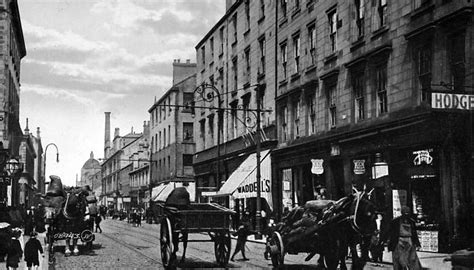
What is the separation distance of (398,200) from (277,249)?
8936mm

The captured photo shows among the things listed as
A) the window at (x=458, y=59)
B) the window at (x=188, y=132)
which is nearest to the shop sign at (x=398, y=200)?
the window at (x=458, y=59)

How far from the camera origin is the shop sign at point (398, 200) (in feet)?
68.8

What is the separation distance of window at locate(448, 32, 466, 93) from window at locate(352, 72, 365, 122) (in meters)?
5.43

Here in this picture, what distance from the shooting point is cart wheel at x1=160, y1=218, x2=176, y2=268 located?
45.9 feet

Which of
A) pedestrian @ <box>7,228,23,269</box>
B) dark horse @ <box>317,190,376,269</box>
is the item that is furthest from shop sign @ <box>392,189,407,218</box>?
pedestrian @ <box>7,228,23,269</box>

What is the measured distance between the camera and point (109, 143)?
133 metres

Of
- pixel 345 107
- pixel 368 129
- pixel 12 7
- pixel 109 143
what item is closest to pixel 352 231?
pixel 368 129

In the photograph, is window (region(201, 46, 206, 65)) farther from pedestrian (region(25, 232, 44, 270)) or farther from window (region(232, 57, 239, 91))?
pedestrian (region(25, 232, 44, 270))

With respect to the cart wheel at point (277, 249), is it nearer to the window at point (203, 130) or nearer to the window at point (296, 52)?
the window at point (296, 52)

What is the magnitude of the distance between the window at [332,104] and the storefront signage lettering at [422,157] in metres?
6.28

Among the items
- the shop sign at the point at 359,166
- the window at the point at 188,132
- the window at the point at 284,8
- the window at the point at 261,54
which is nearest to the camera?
the shop sign at the point at 359,166

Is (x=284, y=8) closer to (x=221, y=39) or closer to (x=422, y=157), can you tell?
(x=221, y=39)

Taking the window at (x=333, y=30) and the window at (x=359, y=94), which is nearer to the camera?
the window at (x=359, y=94)

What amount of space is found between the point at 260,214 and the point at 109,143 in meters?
108
